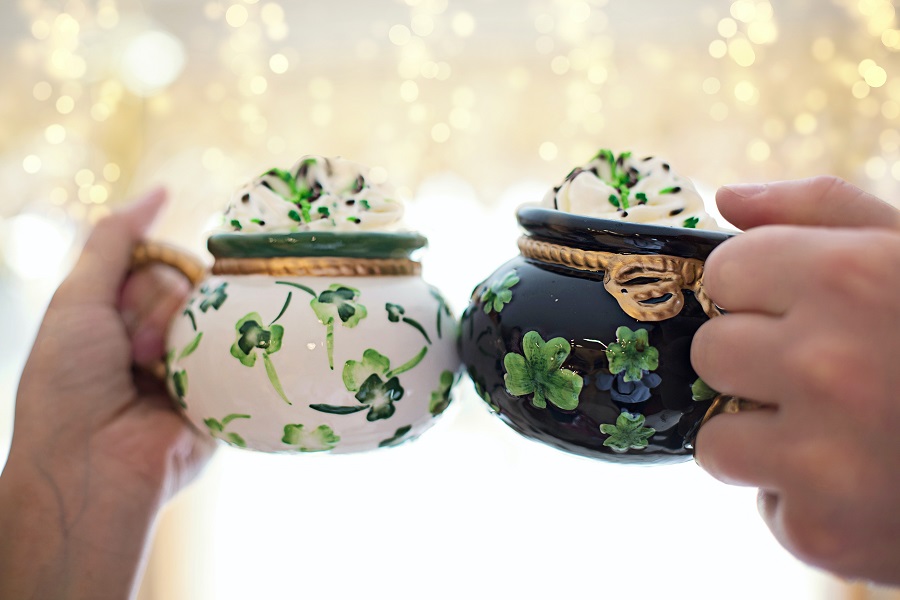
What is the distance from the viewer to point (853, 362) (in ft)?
1.80

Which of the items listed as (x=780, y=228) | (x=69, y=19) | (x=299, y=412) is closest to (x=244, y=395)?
(x=299, y=412)

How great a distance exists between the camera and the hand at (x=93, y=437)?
979 millimetres

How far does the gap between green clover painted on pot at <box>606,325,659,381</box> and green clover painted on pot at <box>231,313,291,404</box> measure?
0.38 meters

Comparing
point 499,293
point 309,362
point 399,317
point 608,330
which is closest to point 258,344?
point 309,362

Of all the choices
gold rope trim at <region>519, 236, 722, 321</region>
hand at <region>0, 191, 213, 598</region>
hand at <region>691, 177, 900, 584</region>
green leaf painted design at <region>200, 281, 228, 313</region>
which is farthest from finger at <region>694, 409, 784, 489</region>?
A: hand at <region>0, 191, 213, 598</region>

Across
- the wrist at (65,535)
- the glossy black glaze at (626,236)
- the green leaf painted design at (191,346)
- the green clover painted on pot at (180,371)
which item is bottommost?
the wrist at (65,535)

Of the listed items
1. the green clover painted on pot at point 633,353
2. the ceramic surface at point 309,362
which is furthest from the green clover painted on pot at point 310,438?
the green clover painted on pot at point 633,353

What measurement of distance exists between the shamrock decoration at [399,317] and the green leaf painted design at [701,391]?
1.06 feet

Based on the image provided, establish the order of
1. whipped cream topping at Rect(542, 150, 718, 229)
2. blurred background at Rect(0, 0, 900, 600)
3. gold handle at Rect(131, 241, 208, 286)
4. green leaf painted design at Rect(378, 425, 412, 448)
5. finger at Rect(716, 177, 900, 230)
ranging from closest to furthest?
finger at Rect(716, 177, 900, 230) → whipped cream topping at Rect(542, 150, 718, 229) → green leaf painted design at Rect(378, 425, 412, 448) → gold handle at Rect(131, 241, 208, 286) → blurred background at Rect(0, 0, 900, 600)

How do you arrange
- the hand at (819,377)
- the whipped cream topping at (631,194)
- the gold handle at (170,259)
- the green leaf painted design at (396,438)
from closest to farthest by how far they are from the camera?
1. the hand at (819,377)
2. the whipped cream topping at (631,194)
3. the green leaf painted design at (396,438)
4. the gold handle at (170,259)

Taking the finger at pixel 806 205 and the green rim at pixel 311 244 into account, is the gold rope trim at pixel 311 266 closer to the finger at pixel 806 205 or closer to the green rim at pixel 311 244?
the green rim at pixel 311 244

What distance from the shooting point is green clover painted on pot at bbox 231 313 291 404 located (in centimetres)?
81

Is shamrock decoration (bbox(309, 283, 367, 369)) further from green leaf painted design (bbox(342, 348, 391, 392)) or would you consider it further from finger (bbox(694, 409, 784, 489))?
finger (bbox(694, 409, 784, 489))

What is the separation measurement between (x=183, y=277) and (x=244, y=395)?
1.21 ft
